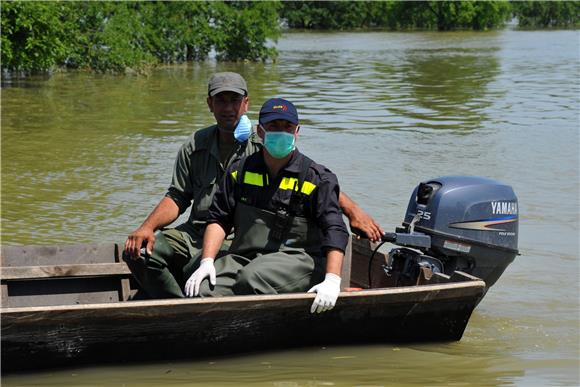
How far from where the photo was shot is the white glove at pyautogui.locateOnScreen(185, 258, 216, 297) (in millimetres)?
5984

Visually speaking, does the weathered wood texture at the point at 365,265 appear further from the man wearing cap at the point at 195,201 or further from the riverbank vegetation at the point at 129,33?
the riverbank vegetation at the point at 129,33

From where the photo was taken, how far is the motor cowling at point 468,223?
6.63m

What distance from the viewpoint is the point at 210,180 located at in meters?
6.74

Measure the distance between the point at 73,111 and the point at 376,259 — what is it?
1520 centimetres

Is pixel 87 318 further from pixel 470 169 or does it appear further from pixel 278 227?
pixel 470 169

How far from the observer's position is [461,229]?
6637 millimetres

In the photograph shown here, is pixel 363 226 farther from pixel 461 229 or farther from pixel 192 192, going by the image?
pixel 192 192

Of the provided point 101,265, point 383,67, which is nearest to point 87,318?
point 101,265

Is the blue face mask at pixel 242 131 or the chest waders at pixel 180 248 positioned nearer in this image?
the chest waders at pixel 180 248

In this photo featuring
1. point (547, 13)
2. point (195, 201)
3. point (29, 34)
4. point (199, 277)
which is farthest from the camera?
point (547, 13)

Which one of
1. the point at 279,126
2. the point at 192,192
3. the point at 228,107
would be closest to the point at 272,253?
the point at 279,126

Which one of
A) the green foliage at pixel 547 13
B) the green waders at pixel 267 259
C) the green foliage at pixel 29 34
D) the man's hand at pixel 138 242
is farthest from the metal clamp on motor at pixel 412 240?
the green foliage at pixel 547 13

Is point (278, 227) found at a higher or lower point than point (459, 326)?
higher

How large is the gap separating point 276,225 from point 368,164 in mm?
8325
